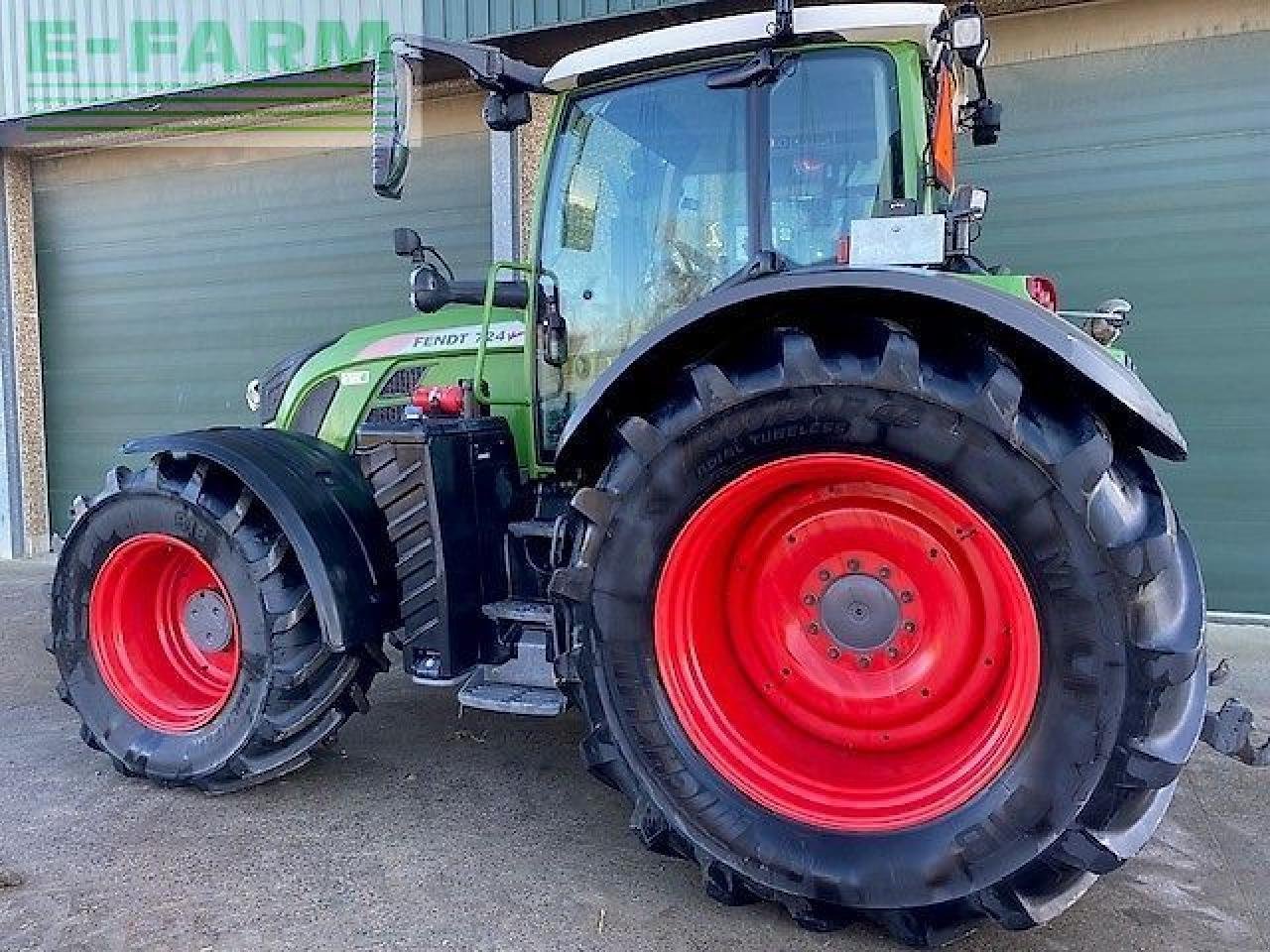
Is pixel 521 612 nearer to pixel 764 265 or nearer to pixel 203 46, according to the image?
pixel 764 265

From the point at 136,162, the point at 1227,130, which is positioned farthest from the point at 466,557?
the point at 136,162

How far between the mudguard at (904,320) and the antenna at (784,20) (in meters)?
0.77

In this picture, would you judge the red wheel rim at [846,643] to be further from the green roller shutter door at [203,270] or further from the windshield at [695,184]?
the green roller shutter door at [203,270]

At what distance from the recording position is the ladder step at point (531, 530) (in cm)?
303

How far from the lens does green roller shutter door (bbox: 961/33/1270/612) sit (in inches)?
206

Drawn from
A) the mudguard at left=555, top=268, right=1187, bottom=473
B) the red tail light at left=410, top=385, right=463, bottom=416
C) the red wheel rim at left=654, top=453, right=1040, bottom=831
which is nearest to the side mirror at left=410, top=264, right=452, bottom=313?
the red tail light at left=410, top=385, right=463, bottom=416

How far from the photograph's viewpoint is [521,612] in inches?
114

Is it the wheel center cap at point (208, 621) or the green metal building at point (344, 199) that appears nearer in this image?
the wheel center cap at point (208, 621)

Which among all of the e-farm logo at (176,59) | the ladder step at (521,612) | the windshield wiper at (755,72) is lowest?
the ladder step at (521,612)

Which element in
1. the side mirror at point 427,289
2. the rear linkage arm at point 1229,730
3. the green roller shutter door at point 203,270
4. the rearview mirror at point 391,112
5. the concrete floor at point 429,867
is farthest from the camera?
the green roller shutter door at point 203,270

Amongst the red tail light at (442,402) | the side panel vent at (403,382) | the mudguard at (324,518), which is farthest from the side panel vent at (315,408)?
the red tail light at (442,402)

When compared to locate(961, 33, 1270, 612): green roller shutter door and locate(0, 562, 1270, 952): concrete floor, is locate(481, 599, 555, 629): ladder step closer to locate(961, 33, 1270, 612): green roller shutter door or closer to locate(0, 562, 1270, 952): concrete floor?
locate(0, 562, 1270, 952): concrete floor

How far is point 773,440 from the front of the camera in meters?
2.24

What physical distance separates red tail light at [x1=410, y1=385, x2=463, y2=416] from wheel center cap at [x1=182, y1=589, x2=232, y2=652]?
88 cm
